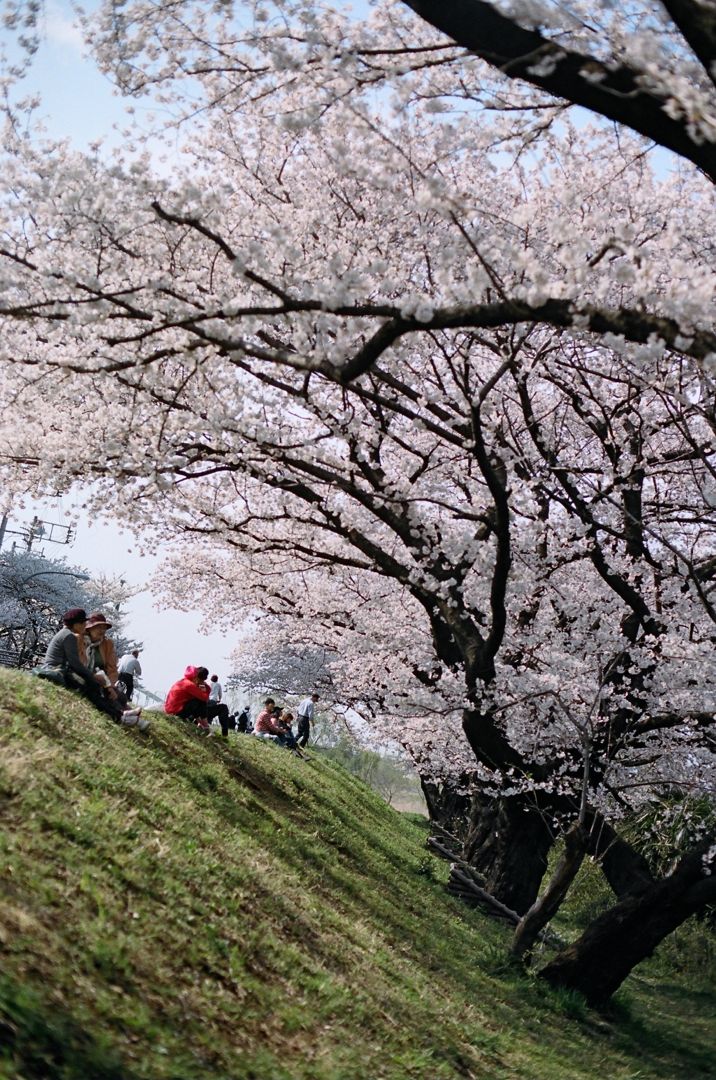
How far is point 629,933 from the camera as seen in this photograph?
11242 mm

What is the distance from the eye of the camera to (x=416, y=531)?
37.0 ft

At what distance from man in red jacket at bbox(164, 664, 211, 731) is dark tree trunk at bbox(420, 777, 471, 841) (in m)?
12.0

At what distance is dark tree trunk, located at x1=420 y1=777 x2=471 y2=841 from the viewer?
2525cm

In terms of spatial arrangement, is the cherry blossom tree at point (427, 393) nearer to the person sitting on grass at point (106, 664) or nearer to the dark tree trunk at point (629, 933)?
the dark tree trunk at point (629, 933)

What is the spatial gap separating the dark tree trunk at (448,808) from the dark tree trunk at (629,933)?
44.3 ft

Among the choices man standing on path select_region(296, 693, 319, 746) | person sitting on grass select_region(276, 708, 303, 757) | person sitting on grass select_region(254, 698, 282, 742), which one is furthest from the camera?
man standing on path select_region(296, 693, 319, 746)

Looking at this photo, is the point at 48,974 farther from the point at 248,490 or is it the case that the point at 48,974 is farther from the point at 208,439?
the point at 248,490

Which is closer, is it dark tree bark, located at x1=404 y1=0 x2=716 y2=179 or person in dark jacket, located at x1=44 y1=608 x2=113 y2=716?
dark tree bark, located at x1=404 y1=0 x2=716 y2=179

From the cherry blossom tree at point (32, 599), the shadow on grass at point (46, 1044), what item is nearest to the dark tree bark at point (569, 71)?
the shadow on grass at point (46, 1044)

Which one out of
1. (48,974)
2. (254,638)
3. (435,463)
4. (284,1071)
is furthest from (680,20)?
(254,638)

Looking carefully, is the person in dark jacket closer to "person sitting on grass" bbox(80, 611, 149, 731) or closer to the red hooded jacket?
"person sitting on grass" bbox(80, 611, 149, 731)

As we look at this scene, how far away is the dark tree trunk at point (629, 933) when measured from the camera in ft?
36.7

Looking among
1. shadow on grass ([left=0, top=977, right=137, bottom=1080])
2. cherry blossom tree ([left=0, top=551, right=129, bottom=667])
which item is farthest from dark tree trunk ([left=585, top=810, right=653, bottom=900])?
cherry blossom tree ([left=0, top=551, right=129, bottom=667])

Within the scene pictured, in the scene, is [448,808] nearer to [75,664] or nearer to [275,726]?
[275,726]
